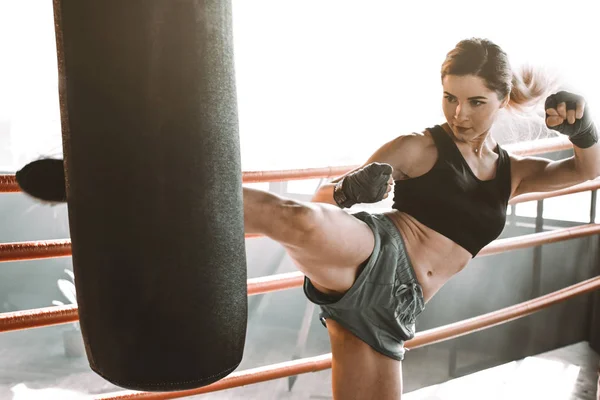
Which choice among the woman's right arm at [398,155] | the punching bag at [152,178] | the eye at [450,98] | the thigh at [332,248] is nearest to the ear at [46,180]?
the punching bag at [152,178]

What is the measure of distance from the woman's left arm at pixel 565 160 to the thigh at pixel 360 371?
0.57 m

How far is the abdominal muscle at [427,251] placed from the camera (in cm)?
120

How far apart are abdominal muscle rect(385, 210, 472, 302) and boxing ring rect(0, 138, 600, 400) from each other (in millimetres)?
324

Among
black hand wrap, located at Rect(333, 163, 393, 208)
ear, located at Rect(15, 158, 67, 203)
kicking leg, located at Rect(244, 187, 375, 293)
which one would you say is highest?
ear, located at Rect(15, 158, 67, 203)

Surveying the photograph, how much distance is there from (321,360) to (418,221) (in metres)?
0.52

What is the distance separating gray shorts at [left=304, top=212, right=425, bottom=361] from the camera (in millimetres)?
1111

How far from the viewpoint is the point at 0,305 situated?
471cm

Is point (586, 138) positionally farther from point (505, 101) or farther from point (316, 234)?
point (316, 234)

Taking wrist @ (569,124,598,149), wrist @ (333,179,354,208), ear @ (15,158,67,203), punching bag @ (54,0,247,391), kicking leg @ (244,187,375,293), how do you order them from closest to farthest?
1. punching bag @ (54,0,247,391)
2. ear @ (15,158,67,203)
3. kicking leg @ (244,187,375,293)
4. wrist @ (333,179,354,208)
5. wrist @ (569,124,598,149)

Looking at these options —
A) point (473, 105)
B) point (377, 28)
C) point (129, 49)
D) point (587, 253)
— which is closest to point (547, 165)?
point (473, 105)

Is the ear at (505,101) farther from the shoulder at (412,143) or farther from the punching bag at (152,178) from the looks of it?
the punching bag at (152,178)

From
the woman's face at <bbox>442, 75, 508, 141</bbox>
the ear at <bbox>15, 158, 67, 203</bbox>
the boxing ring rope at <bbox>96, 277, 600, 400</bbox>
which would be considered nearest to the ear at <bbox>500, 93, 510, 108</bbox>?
the woman's face at <bbox>442, 75, 508, 141</bbox>

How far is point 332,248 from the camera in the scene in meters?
1.00

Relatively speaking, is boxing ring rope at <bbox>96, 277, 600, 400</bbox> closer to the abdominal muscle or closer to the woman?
the woman
